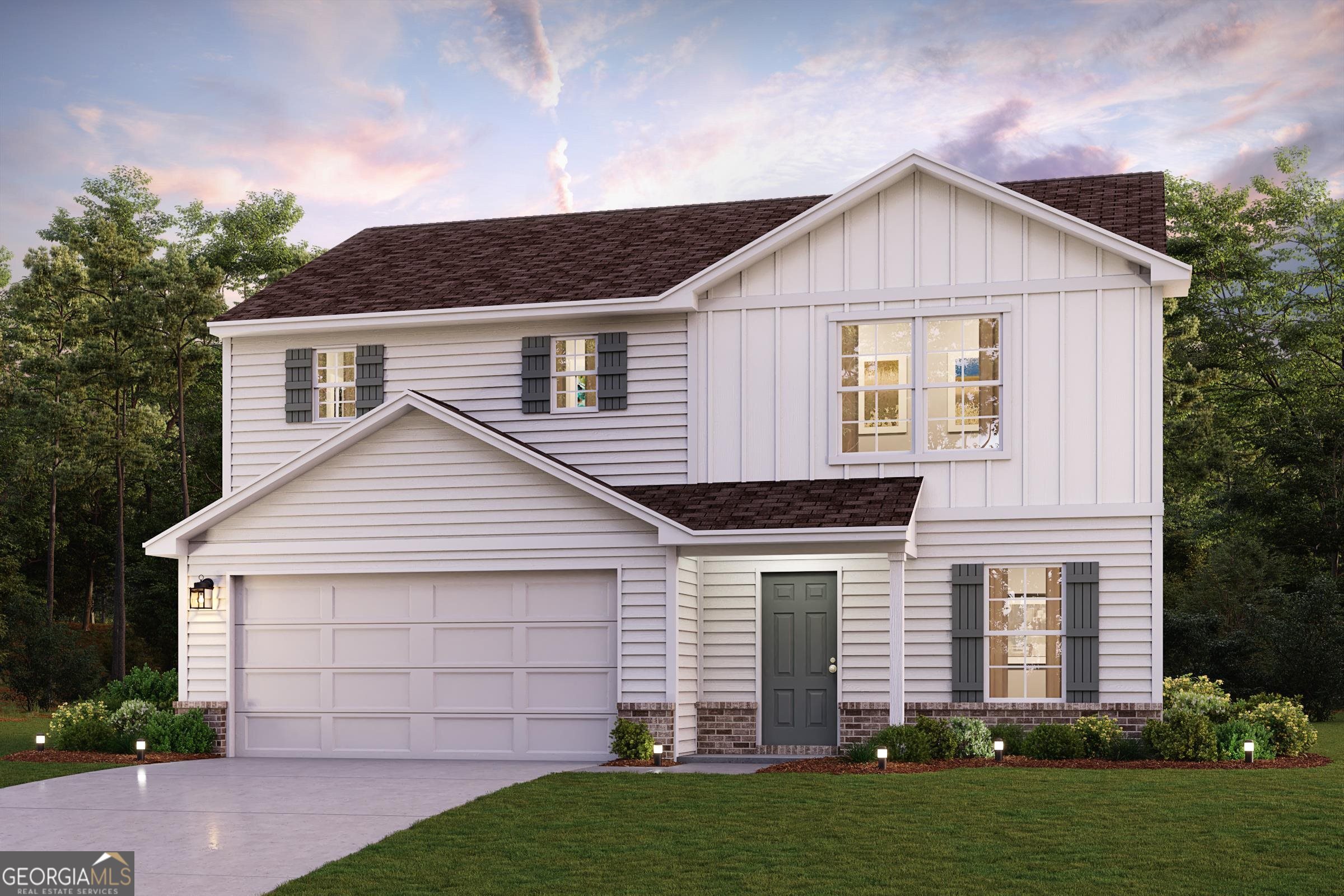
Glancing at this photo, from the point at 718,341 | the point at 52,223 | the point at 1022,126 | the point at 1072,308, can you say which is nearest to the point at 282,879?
the point at 718,341

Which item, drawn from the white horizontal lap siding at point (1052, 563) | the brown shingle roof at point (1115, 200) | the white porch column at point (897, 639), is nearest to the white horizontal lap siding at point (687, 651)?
the white porch column at point (897, 639)

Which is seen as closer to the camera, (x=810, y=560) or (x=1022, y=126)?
(x=810, y=560)

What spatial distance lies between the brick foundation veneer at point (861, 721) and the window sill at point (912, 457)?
10.2ft

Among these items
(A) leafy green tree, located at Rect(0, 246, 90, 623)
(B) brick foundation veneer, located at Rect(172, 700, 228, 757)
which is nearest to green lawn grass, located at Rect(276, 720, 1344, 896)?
(B) brick foundation veneer, located at Rect(172, 700, 228, 757)

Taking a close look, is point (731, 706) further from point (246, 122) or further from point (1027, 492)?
point (246, 122)

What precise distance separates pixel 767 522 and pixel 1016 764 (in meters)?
4.03

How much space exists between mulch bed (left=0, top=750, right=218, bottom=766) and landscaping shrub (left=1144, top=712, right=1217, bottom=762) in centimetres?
1181

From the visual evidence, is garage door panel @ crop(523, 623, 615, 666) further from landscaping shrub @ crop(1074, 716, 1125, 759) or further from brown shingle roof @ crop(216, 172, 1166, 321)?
landscaping shrub @ crop(1074, 716, 1125, 759)

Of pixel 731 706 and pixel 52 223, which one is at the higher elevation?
pixel 52 223

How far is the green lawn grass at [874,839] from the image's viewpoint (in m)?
9.24

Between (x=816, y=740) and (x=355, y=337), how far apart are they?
28.9 ft

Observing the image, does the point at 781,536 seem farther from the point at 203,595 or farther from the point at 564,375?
the point at 203,595

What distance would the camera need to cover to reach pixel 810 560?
1797 cm

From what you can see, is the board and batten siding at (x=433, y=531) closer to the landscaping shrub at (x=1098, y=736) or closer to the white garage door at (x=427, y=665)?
the white garage door at (x=427, y=665)
